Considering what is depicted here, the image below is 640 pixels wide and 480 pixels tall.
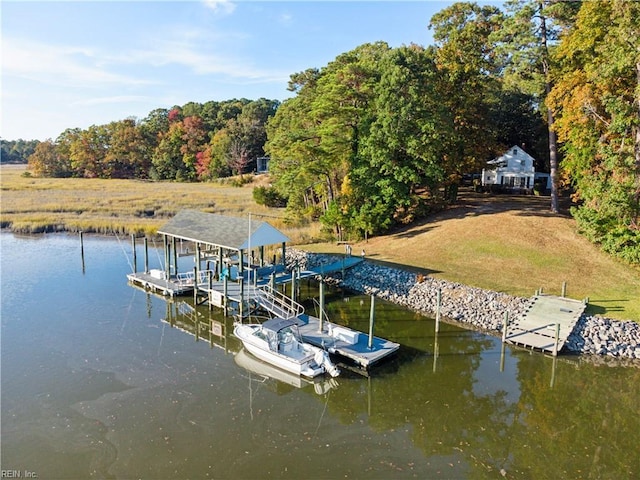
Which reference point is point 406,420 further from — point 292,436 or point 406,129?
point 406,129

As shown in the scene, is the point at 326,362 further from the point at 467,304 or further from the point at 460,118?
the point at 460,118

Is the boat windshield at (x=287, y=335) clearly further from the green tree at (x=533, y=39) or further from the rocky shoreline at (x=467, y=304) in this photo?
the green tree at (x=533, y=39)

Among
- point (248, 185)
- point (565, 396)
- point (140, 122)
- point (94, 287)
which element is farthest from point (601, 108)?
point (140, 122)

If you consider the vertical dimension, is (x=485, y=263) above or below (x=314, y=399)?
above

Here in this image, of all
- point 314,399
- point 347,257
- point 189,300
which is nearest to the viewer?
point 314,399

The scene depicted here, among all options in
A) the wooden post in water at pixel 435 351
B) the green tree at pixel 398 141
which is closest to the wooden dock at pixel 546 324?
the wooden post in water at pixel 435 351

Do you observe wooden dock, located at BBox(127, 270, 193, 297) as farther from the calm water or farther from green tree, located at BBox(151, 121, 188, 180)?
green tree, located at BBox(151, 121, 188, 180)
